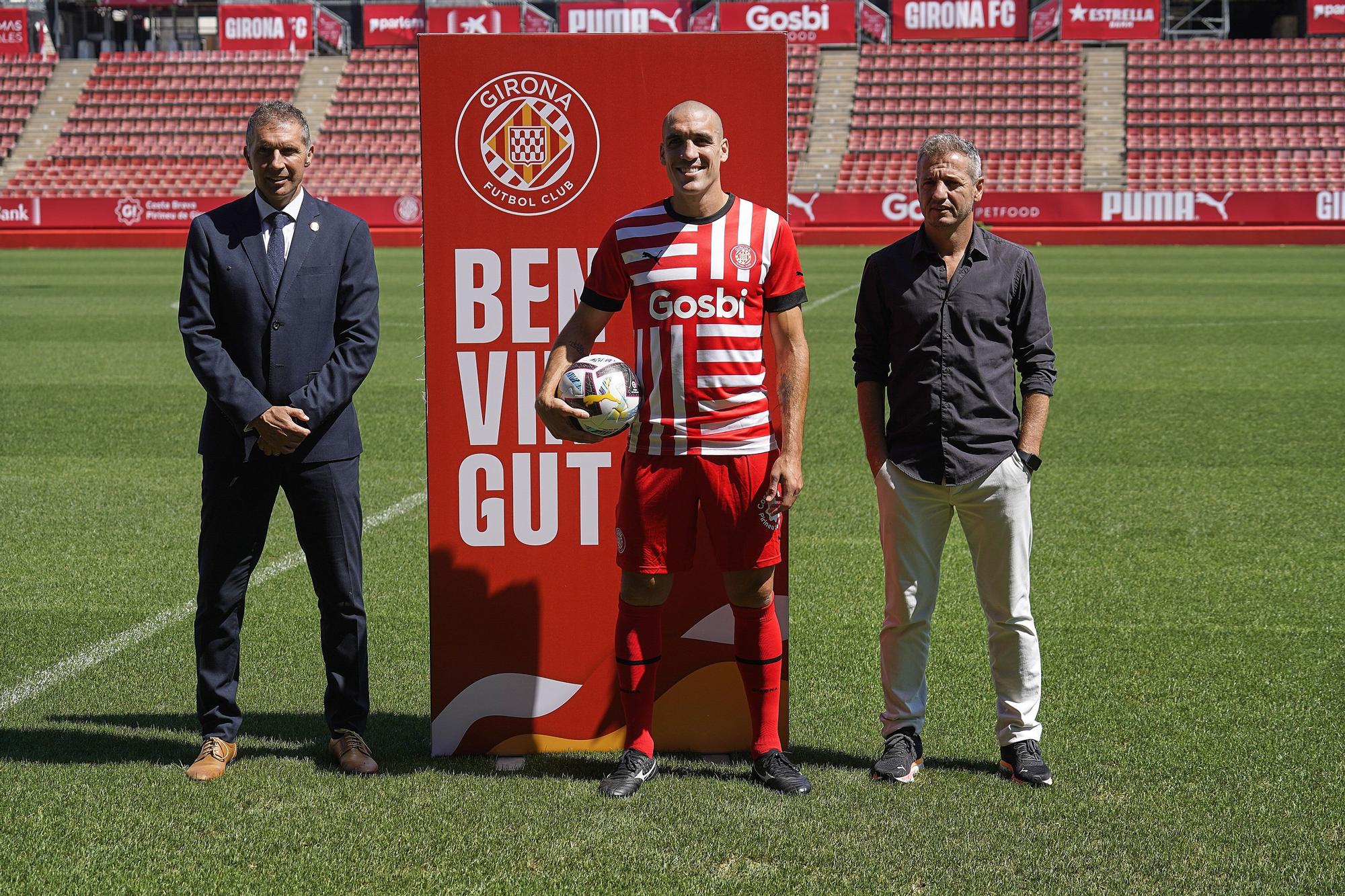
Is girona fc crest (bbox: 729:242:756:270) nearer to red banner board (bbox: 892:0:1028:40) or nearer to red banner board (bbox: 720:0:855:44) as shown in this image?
red banner board (bbox: 720:0:855:44)

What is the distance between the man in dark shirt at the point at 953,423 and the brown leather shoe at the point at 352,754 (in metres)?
1.52

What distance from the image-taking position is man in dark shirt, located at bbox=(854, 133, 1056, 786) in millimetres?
3822

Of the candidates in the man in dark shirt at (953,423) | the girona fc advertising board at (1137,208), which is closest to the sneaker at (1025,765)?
the man in dark shirt at (953,423)

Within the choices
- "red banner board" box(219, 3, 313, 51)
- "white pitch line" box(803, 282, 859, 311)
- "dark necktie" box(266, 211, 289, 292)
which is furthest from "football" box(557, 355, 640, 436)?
"red banner board" box(219, 3, 313, 51)

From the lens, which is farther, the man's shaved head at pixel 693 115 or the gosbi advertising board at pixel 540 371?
the gosbi advertising board at pixel 540 371

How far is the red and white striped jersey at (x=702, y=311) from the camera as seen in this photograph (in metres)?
3.65

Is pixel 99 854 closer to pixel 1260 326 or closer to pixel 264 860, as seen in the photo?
pixel 264 860

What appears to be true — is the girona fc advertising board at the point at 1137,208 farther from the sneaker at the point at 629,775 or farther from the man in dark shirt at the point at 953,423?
the sneaker at the point at 629,775

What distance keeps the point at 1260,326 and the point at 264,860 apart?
14.7 metres

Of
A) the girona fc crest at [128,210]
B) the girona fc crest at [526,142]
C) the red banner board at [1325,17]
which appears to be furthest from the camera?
the red banner board at [1325,17]

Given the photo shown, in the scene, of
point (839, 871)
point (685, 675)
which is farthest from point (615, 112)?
point (839, 871)

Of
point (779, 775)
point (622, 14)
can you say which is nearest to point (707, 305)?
point (779, 775)

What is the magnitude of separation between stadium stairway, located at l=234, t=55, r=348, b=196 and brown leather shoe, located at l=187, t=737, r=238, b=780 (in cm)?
3956

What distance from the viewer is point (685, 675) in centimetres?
425
